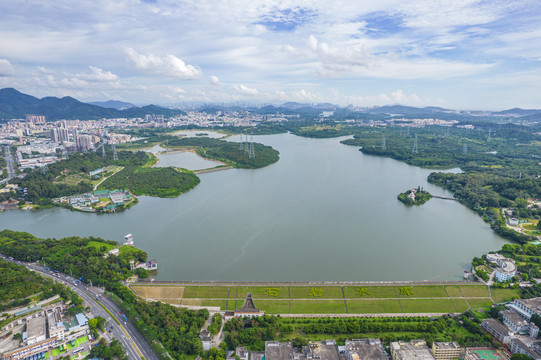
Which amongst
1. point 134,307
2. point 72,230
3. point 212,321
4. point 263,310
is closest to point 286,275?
point 263,310

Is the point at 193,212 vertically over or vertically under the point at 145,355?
over

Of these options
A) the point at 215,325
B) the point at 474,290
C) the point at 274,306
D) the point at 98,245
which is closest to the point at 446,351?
the point at 474,290

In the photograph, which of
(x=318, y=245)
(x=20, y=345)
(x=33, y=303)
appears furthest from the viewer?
(x=318, y=245)

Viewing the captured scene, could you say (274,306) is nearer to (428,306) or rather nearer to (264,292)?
(264,292)

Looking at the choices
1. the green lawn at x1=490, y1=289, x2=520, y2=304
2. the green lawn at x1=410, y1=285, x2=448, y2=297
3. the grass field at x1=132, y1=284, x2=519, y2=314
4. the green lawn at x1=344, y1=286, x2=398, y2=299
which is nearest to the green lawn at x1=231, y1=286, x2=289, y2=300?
the grass field at x1=132, y1=284, x2=519, y2=314

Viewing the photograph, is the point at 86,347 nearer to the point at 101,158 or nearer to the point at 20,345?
the point at 20,345

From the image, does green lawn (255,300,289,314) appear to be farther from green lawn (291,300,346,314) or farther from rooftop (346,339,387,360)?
rooftop (346,339,387,360)

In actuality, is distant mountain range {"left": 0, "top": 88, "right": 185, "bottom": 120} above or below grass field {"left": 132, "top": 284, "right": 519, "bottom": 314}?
above
